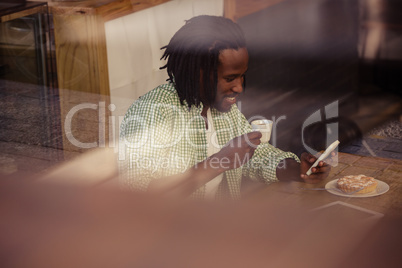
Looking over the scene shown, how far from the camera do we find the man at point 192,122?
3.84 ft

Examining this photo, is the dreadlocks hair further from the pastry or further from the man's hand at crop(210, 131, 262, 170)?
the pastry

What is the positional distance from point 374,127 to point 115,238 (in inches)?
115

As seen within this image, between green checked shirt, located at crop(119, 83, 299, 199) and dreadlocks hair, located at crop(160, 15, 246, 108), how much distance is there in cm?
4

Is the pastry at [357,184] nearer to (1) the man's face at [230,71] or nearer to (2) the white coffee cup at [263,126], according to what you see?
(2) the white coffee cup at [263,126]

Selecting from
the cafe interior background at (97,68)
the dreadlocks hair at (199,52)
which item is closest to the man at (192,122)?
the dreadlocks hair at (199,52)

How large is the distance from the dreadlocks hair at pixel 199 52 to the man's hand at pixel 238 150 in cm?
17

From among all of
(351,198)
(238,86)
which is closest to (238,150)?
(238,86)

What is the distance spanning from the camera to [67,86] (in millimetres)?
1930

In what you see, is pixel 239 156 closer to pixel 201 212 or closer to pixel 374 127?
pixel 201 212

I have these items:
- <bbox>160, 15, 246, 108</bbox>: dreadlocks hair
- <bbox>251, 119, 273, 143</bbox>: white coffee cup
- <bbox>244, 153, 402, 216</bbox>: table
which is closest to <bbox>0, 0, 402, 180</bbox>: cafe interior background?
<bbox>244, 153, 402, 216</bbox>: table

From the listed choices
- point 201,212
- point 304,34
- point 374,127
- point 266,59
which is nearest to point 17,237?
point 201,212

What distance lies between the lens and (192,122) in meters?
1.33

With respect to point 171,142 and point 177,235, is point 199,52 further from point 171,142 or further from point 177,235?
point 177,235

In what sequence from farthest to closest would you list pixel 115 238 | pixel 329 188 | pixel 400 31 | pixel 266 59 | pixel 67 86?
pixel 400 31
pixel 266 59
pixel 67 86
pixel 329 188
pixel 115 238
